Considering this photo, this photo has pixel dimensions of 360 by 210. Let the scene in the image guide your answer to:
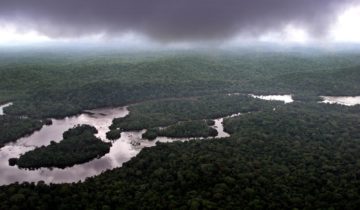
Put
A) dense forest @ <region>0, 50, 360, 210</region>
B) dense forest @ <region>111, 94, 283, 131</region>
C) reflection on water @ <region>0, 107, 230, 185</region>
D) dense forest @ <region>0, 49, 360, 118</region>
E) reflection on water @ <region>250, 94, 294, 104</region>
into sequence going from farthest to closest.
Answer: reflection on water @ <region>250, 94, 294, 104</region> → dense forest @ <region>0, 49, 360, 118</region> → dense forest @ <region>111, 94, 283, 131</region> → reflection on water @ <region>0, 107, 230, 185</region> → dense forest @ <region>0, 50, 360, 210</region>

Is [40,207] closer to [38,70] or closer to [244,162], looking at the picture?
[244,162]

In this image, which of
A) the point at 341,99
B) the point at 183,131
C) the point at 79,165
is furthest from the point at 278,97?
the point at 79,165

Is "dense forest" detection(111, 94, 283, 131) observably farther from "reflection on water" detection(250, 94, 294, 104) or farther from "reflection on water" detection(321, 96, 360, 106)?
"reflection on water" detection(321, 96, 360, 106)

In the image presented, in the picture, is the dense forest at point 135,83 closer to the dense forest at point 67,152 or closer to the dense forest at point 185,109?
the dense forest at point 185,109

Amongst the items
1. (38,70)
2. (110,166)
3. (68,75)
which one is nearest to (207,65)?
(68,75)

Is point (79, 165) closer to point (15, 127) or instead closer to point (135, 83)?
point (15, 127)

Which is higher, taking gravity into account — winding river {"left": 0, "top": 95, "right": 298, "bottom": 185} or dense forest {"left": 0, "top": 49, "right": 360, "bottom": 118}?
dense forest {"left": 0, "top": 49, "right": 360, "bottom": 118}

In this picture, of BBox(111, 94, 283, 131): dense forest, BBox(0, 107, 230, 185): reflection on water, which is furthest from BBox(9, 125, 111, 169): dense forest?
BBox(111, 94, 283, 131): dense forest
